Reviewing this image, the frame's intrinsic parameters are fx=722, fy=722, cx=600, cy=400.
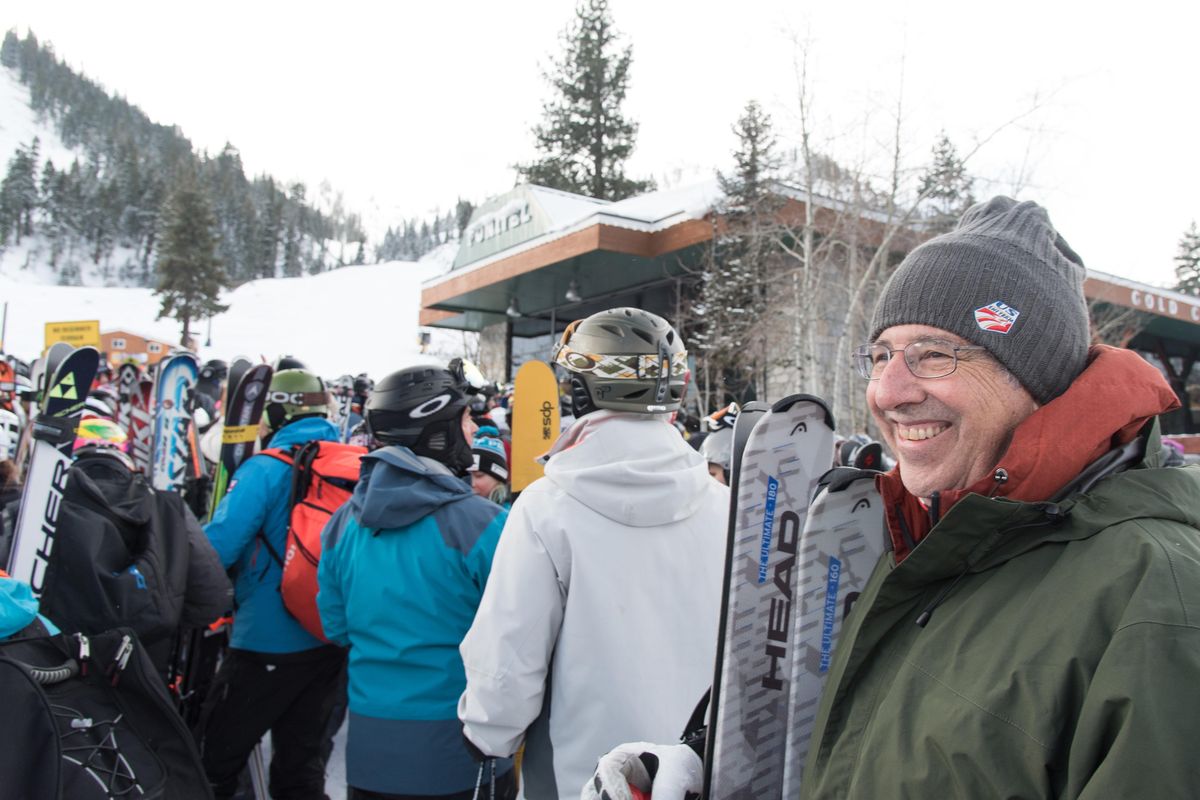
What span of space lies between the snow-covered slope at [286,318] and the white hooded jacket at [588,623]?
4637 cm

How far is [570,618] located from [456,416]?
129cm

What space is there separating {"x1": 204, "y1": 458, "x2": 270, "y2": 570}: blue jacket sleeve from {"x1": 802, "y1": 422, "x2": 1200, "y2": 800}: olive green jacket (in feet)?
9.97

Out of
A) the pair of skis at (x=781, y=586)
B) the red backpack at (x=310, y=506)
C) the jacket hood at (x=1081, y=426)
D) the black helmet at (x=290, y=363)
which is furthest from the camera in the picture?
the black helmet at (x=290, y=363)

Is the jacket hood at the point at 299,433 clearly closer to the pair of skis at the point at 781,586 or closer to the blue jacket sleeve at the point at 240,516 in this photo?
the blue jacket sleeve at the point at 240,516

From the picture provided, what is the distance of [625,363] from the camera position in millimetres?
2221

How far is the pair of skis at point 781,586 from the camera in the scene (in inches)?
61.3

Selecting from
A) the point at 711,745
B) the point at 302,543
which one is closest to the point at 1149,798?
the point at 711,745

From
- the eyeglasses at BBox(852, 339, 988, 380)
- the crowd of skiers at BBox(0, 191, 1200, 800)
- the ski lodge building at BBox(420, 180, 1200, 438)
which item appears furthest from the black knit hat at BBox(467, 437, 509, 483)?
the ski lodge building at BBox(420, 180, 1200, 438)

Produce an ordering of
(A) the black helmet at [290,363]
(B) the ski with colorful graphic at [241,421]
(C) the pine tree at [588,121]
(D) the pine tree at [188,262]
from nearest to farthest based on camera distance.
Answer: (B) the ski with colorful graphic at [241,421] < (A) the black helmet at [290,363] < (C) the pine tree at [588,121] < (D) the pine tree at [188,262]

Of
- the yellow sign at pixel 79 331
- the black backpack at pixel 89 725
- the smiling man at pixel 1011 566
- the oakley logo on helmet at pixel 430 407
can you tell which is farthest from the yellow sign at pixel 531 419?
the yellow sign at pixel 79 331

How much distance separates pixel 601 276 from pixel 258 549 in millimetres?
14727

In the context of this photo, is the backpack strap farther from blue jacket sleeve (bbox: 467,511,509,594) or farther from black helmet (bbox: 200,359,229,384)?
black helmet (bbox: 200,359,229,384)

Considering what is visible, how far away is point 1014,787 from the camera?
0.84 m

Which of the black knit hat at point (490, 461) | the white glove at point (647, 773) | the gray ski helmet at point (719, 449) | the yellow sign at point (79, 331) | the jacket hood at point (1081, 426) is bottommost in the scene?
the white glove at point (647, 773)
